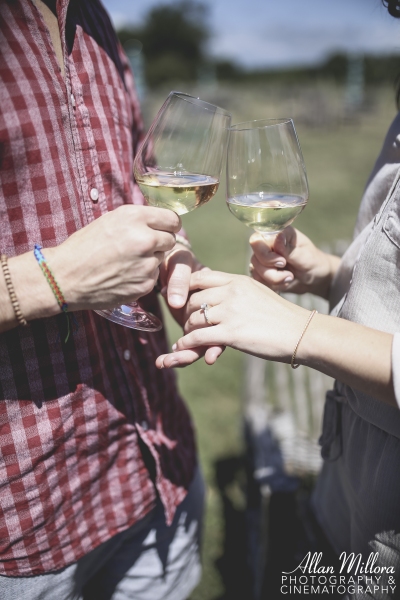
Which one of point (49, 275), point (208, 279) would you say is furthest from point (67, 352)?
point (208, 279)

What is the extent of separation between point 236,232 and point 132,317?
24.9 ft

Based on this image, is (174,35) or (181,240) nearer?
(181,240)

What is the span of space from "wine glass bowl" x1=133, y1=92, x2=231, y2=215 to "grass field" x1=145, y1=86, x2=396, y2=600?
2.39 m

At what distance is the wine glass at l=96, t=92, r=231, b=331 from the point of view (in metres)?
1.26

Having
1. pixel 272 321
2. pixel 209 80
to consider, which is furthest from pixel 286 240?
pixel 209 80

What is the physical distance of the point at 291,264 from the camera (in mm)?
1720

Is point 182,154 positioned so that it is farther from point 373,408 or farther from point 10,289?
point 373,408

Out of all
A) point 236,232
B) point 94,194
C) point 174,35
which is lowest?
point 236,232

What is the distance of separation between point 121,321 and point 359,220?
2.89 feet

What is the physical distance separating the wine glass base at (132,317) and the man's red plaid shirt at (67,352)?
7cm

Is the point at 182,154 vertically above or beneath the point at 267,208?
above

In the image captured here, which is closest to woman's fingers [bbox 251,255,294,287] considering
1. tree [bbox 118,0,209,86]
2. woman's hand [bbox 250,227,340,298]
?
woman's hand [bbox 250,227,340,298]

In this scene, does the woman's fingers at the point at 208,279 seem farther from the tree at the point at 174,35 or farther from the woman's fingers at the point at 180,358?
the tree at the point at 174,35

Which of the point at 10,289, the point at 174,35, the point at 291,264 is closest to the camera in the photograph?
the point at 10,289
